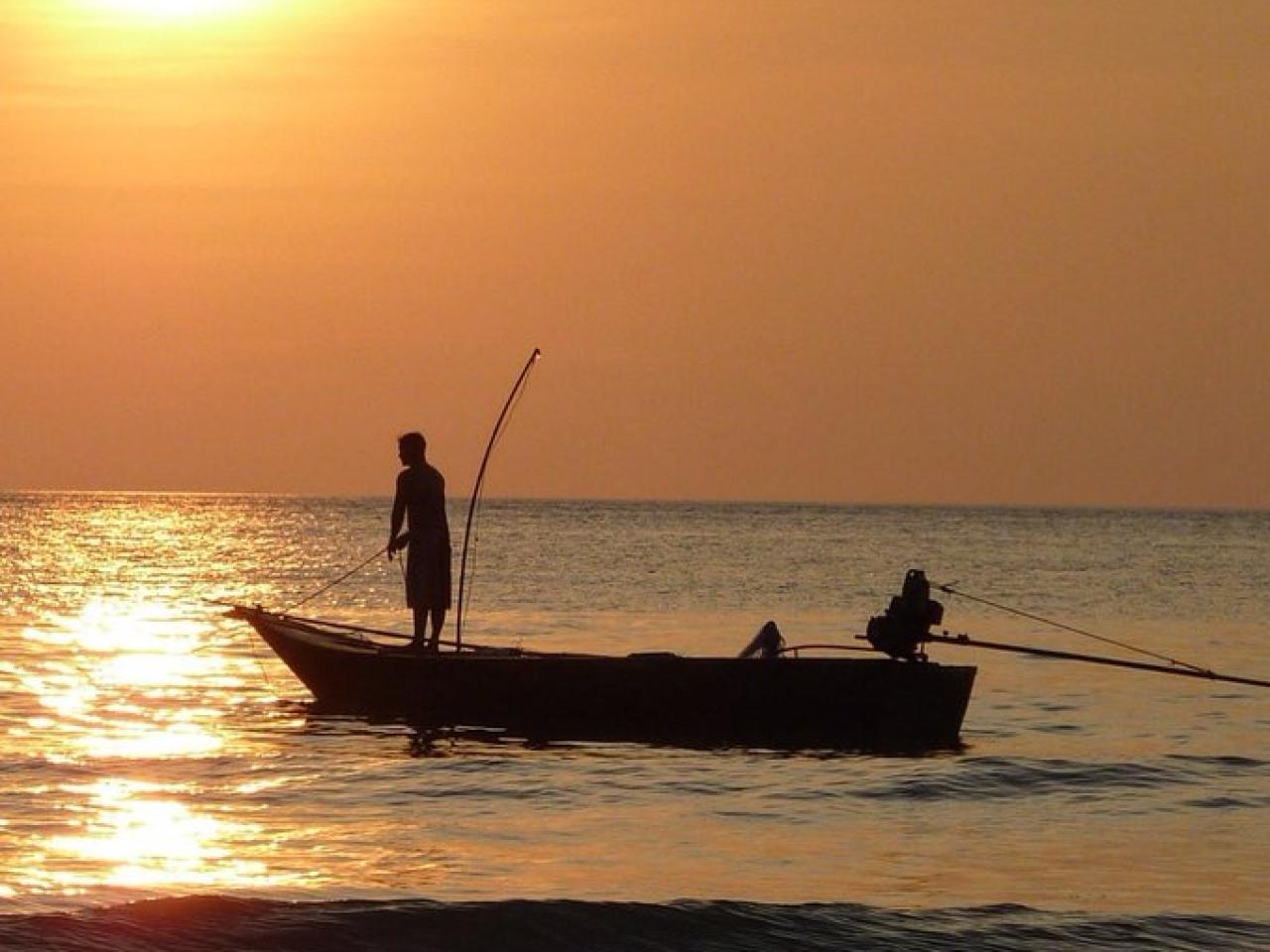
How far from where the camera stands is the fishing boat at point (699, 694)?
1925cm

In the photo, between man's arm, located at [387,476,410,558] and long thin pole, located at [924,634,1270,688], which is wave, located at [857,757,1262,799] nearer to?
long thin pole, located at [924,634,1270,688]

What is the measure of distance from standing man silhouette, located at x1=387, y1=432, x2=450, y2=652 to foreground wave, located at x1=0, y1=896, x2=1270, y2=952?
7.98 metres

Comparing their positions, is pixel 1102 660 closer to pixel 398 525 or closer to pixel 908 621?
pixel 908 621

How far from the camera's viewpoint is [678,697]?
64.8 feet

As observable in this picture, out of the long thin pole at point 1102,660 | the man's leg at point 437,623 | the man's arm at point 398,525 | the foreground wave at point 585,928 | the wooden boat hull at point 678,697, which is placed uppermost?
the man's arm at point 398,525

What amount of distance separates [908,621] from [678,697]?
2.24m

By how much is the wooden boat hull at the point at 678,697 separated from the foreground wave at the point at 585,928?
21.1ft

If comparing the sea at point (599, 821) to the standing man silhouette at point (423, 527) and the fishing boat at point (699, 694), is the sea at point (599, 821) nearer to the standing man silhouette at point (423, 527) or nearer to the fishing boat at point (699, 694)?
the fishing boat at point (699, 694)

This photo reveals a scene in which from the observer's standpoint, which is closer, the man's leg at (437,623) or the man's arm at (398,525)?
the man's arm at (398,525)

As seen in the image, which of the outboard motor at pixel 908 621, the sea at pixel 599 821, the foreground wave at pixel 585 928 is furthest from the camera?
the outboard motor at pixel 908 621

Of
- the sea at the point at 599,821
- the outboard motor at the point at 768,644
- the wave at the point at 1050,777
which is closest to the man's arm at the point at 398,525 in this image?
the sea at the point at 599,821

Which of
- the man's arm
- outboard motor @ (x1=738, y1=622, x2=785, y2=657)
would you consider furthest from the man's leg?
outboard motor @ (x1=738, y1=622, x2=785, y2=657)

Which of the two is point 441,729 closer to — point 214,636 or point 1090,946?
point 1090,946

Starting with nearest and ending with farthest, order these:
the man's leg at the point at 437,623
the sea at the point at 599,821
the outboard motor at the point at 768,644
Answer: the sea at the point at 599,821
the outboard motor at the point at 768,644
the man's leg at the point at 437,623
